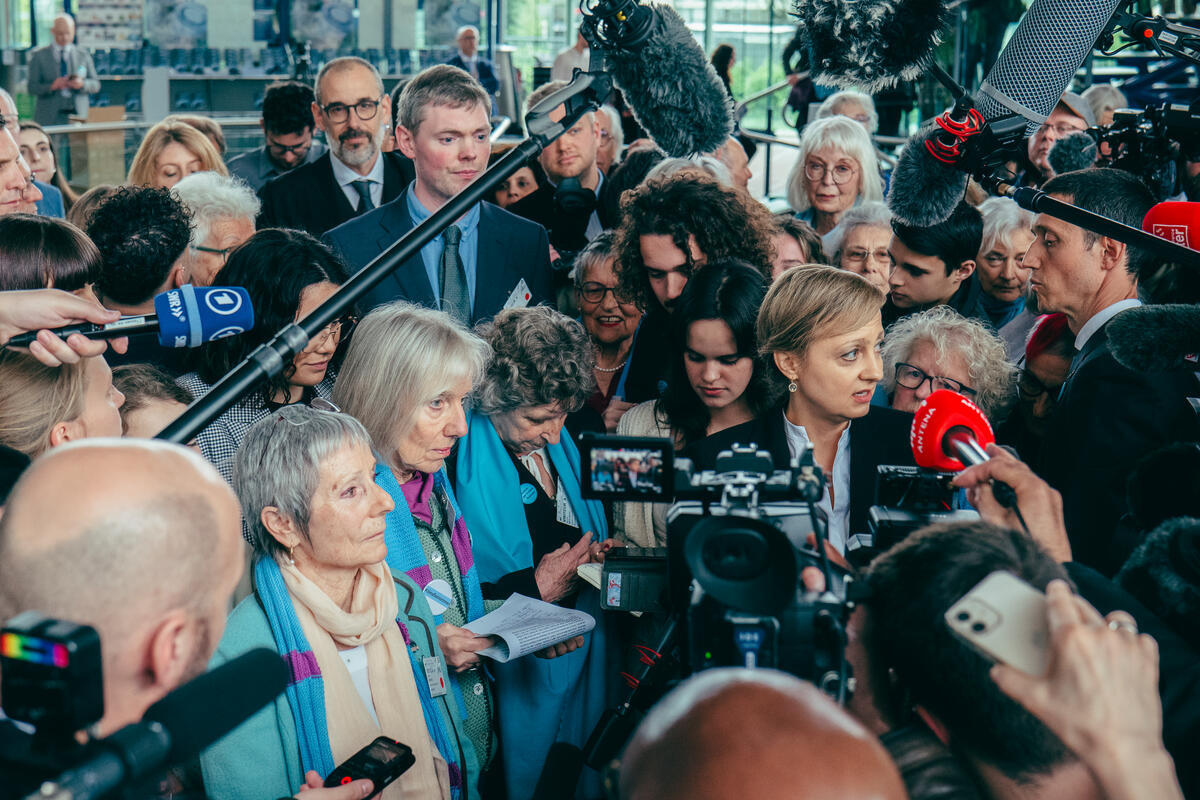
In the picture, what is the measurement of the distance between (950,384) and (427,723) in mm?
1660

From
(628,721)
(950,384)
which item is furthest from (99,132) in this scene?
(628,721)

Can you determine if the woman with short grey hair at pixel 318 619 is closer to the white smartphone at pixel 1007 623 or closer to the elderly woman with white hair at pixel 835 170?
the white smartphone at pixel 1007 623

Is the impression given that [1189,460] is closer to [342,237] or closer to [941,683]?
[941,683]

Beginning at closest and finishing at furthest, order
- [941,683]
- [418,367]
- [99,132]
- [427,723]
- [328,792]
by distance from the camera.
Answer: [941,683] → [328,792] → [427,723] → [418,367] → [99,132]

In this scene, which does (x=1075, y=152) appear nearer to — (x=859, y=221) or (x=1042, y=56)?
(x=859, y=221)

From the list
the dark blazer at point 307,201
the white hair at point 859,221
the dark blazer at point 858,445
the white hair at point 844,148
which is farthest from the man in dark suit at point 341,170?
the dark blazer at point 858,445

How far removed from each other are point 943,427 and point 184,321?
1.29 metres

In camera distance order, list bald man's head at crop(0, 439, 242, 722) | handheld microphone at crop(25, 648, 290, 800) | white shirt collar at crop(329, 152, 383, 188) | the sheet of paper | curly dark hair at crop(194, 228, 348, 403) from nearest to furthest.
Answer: handheld microphone at crop(25, 648, 290, 800)
bald man's head at crop(0, 439, 242, 722)
the sheet of paper
curly dark hair at crop(194, 228, 348, 403)
white shirt collar at crop(329, 152, 383, 188)

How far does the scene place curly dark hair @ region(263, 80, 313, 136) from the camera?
5.35 metres

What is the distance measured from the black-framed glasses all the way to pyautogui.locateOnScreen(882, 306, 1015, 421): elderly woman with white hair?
8.81 feet

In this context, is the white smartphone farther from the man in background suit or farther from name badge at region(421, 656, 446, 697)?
the man in background suit

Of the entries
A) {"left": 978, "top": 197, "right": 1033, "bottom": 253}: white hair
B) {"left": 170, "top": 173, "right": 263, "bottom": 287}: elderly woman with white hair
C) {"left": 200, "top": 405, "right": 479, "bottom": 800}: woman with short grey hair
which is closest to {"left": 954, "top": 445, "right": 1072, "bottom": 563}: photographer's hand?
{"left": 200, "top": 405, "right": 479, "bottom": 800}: woman with short grey hair

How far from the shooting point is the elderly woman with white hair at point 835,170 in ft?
14.8

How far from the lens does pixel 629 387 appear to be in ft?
11.1
